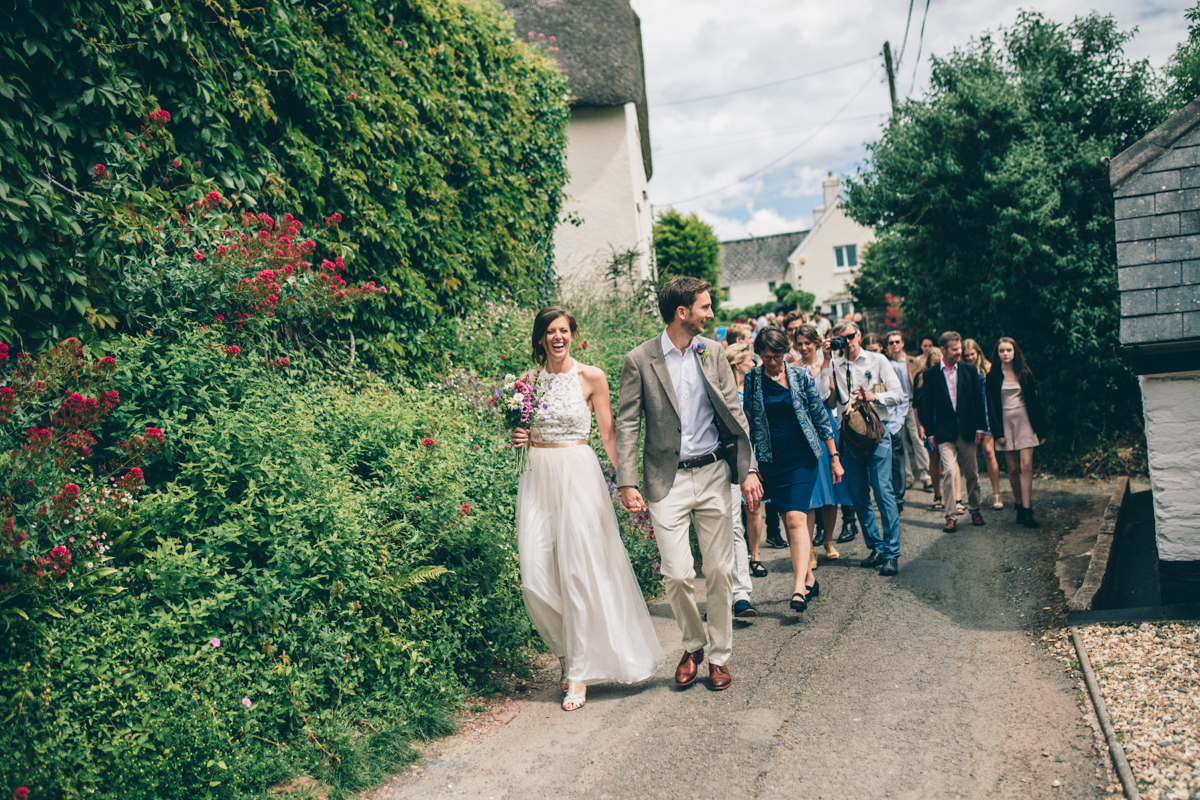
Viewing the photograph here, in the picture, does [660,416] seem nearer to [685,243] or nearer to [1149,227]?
[1149,227]

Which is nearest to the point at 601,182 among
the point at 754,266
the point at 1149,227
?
the point at 1149,227

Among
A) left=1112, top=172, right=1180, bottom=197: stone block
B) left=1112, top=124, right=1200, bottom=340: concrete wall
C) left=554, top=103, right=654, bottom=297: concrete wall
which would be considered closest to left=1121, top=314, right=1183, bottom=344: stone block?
left=1112, top=124, right=1200, bottom=340: concrete wall

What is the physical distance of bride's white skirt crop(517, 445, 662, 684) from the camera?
4.70m

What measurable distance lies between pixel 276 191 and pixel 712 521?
147 inches

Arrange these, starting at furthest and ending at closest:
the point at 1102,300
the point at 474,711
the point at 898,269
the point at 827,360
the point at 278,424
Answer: the point at 898,269, the point at 1102,300, the point at 827,360, the point at 474,711, the point at 278,424

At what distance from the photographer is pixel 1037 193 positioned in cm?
1127

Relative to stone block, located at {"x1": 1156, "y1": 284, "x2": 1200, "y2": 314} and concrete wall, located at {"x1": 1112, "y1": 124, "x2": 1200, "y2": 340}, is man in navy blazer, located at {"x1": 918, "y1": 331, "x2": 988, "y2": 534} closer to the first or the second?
concrete wall, located at {"x1": 1112, "y1": 124, "x2": 1200, "y2": 340}

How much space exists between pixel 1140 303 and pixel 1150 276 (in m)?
0.23

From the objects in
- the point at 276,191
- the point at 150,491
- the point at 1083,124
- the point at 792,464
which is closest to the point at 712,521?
the point at 792,464

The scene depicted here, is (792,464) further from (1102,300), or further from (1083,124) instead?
(1083,124)

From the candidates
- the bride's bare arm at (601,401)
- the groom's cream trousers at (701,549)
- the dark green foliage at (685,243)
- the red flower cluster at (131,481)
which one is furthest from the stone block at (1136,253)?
the dark green foliage at (685,243)

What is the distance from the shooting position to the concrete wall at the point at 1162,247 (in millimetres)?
5496

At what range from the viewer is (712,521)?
4930 mm

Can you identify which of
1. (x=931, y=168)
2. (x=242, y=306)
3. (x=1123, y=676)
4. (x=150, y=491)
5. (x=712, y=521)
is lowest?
(x=1123, y=676)
